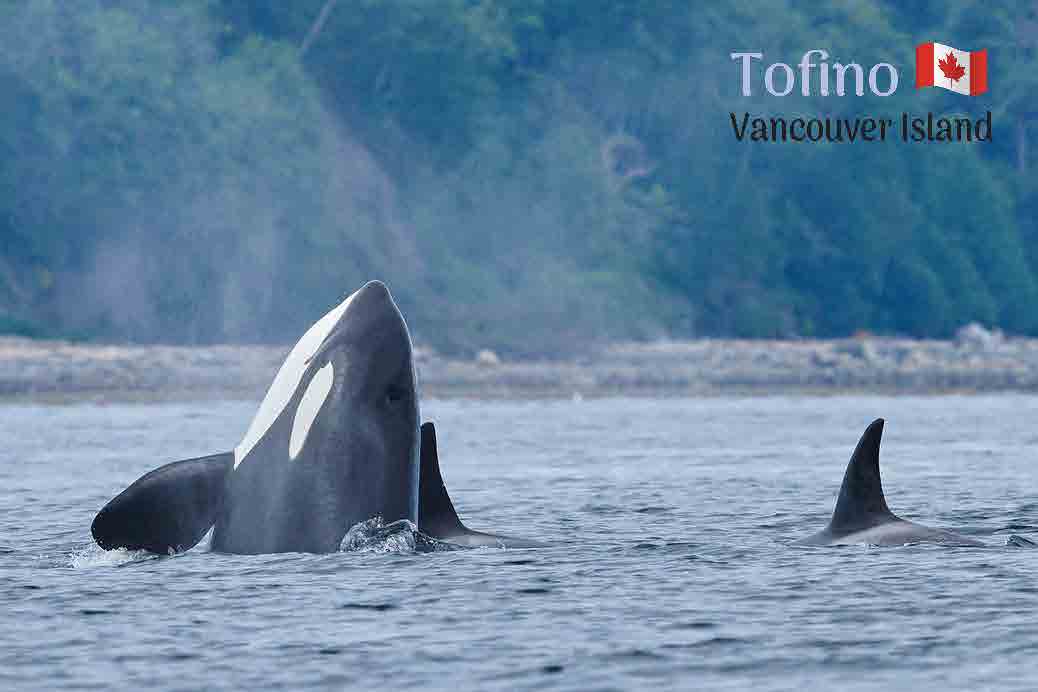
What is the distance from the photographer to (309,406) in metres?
16.4

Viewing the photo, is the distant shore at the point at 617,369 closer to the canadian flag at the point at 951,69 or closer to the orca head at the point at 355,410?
the canadian flag at the point at 951,69

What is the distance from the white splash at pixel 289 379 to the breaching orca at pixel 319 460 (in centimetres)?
1

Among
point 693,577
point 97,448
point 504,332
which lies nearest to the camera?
point 693,577

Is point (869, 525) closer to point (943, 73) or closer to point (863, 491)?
point (863, 491)

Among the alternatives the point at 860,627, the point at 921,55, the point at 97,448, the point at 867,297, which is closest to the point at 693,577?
the point at 860,627

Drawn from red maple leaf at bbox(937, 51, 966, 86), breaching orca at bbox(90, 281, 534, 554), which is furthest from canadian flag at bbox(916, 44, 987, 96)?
breaching orca at bbox(90, 281, 534, 554)

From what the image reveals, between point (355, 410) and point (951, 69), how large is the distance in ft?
350

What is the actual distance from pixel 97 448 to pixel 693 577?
28233 millimetres

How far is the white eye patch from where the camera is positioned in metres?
16.4

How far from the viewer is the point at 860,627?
16.6 meters

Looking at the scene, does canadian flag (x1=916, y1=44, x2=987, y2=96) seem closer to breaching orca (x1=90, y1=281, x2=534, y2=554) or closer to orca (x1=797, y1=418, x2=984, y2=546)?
orca (x1=797, y1=418, x2=984, y2=546)

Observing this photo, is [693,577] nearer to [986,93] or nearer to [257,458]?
[257,458]

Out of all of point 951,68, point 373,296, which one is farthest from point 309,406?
point 951,68

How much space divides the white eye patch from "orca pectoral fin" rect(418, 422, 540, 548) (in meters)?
1.37
